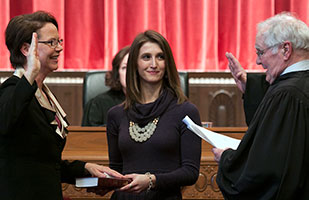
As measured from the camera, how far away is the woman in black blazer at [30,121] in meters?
2.06

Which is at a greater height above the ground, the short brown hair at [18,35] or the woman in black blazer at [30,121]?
the short brown hair at [18,35]

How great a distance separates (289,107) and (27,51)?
3.80ft

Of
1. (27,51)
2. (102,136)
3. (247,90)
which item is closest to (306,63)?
(247,90)

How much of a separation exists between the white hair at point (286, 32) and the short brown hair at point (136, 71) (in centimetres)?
70

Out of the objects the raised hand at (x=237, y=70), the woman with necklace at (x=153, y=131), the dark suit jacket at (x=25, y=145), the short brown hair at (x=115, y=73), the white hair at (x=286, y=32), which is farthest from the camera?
the short brown hair at (x=115, y=73)

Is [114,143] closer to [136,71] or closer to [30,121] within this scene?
[136,71]

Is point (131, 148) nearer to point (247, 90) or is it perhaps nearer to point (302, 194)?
point (247, 90)

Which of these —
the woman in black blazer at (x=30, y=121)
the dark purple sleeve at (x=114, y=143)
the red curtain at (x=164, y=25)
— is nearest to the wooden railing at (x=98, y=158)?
the dark purple sleeve at (x=114, y=143)

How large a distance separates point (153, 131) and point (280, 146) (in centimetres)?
80

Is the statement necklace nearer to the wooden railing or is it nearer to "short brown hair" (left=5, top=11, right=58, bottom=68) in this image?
the wooden railing

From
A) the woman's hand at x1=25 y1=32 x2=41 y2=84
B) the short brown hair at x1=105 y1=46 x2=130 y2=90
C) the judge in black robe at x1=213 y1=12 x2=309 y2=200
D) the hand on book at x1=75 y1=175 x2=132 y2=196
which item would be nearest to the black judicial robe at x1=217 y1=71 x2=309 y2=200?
the judge in black robe at x1=213 y1=12 x2=309 y2=200

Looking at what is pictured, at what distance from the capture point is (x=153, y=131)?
8.88 feet

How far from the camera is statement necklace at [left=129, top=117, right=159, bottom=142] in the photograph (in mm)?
2703

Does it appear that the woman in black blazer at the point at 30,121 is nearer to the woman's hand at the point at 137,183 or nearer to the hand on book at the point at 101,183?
the hand on book at the point at 101,183
